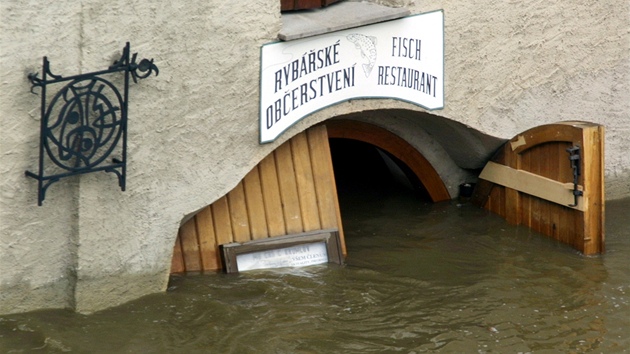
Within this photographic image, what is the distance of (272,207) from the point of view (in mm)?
7254

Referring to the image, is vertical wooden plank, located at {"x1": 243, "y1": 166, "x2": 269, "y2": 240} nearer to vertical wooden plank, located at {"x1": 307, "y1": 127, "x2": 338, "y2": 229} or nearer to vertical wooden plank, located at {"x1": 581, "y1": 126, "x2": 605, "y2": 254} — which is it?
vertical wooden plank, located at {"x1": 307, "y1": 127, "x2": 338, "y2": 229}

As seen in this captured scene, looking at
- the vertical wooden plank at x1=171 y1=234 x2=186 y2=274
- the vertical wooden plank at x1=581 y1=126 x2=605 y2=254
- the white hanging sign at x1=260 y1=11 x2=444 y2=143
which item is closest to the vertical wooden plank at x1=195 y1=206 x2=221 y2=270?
the vertical wooden plank at x1=171 y1=234 x2=186 y2=274

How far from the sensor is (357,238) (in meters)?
7.97

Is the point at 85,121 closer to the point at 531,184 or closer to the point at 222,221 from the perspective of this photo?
the point at 222,221

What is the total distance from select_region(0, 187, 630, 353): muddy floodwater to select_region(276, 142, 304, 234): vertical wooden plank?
0.33 meters

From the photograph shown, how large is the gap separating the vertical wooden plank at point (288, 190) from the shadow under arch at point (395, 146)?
2.85 feet

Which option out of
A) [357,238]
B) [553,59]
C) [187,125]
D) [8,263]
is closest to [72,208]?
[8,263]

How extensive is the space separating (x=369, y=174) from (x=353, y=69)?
241 cm

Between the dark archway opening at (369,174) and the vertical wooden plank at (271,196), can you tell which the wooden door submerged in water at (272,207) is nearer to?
the vertical wooden plank at (271,196)

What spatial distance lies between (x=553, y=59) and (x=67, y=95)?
3.93m

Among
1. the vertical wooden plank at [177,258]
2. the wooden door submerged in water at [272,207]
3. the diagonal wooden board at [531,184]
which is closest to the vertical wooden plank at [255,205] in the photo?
the wooden door submerged in water at [272,207]

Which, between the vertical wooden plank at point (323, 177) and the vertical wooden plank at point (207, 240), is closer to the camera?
the vertical wooden plank at point (207, 240)

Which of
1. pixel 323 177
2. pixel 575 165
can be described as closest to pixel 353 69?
pixel 323 177

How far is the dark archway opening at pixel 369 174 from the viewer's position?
8.92m
